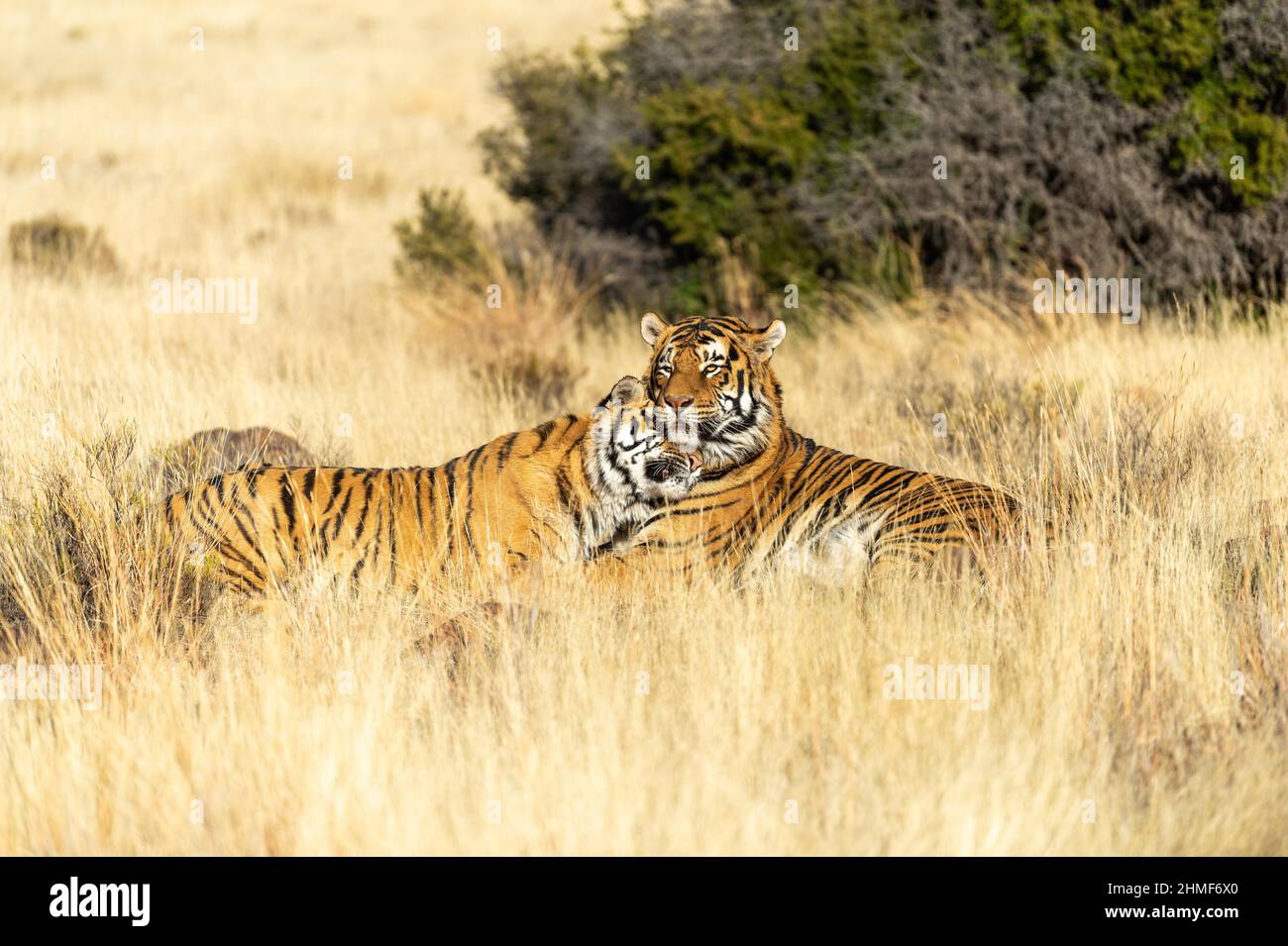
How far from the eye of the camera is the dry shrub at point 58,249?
13086 mm

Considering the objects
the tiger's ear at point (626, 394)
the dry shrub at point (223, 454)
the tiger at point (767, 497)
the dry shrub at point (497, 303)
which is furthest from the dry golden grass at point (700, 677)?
the dry shrub at point (497, 303)

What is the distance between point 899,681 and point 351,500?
2428 mm

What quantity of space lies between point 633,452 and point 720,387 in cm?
55

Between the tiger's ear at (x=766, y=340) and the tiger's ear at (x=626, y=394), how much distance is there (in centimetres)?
68

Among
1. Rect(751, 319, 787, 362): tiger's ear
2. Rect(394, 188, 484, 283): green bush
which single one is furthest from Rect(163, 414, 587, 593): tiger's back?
Rect(394, 188, 484, 283): green bush

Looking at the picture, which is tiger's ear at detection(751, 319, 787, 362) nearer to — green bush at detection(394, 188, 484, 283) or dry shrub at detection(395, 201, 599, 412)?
dry shrub at detection(395, 201, 599, 412)

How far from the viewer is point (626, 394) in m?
5.61

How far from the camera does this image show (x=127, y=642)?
4477 mm

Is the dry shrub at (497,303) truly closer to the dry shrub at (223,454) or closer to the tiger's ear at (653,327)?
the dry shrub at (223,454)

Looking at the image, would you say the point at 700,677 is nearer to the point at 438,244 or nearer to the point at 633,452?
the point at 633,452

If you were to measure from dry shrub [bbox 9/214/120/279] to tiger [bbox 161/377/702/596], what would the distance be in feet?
26.1
